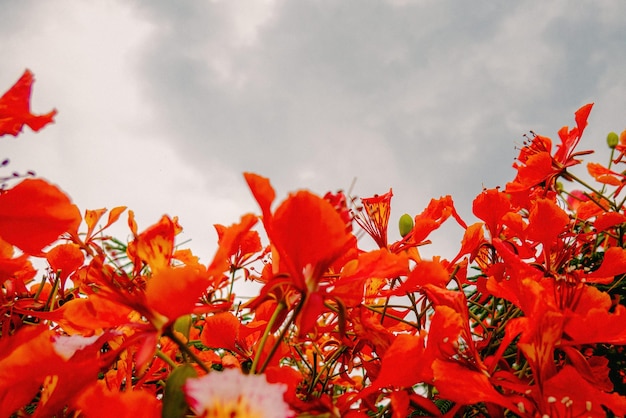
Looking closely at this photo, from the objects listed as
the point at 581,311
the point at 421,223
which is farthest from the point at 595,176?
the point at 581,311

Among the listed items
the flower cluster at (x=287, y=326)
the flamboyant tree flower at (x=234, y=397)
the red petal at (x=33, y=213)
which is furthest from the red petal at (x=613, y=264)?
the red petal at (x=33, y=213)

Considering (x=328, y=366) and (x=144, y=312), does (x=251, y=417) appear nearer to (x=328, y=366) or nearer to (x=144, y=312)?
(x=144, y=312)

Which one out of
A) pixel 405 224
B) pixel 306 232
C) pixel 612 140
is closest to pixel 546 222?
pixel 405 224

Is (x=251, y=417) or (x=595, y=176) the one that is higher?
(x=595, y=176)

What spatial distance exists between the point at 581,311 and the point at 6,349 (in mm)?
859

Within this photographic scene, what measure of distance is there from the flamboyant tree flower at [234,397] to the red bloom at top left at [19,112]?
1.53 ft

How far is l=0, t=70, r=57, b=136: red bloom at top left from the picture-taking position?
73 centimetres

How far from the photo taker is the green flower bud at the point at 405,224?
4.17 ft

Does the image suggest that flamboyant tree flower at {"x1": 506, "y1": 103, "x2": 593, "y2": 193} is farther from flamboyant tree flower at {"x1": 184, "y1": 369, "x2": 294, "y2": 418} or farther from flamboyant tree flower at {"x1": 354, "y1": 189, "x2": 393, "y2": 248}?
flamboyant tree flower at {"x1": 184, "y1": 369, "x2": 294, "y2": 418}

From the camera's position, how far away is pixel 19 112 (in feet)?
2.40

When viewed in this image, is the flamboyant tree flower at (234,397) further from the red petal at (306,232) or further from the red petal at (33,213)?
the red petal at (33,213)

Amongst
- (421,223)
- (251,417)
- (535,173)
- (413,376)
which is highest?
(535,173)

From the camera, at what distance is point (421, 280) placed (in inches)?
32.0

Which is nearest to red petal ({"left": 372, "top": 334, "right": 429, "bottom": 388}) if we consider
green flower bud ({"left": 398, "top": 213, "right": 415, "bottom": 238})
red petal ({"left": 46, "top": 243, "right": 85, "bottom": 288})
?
green flower bud ({"left": 398, "top": 213, "right": 415, "bottom": 238})
